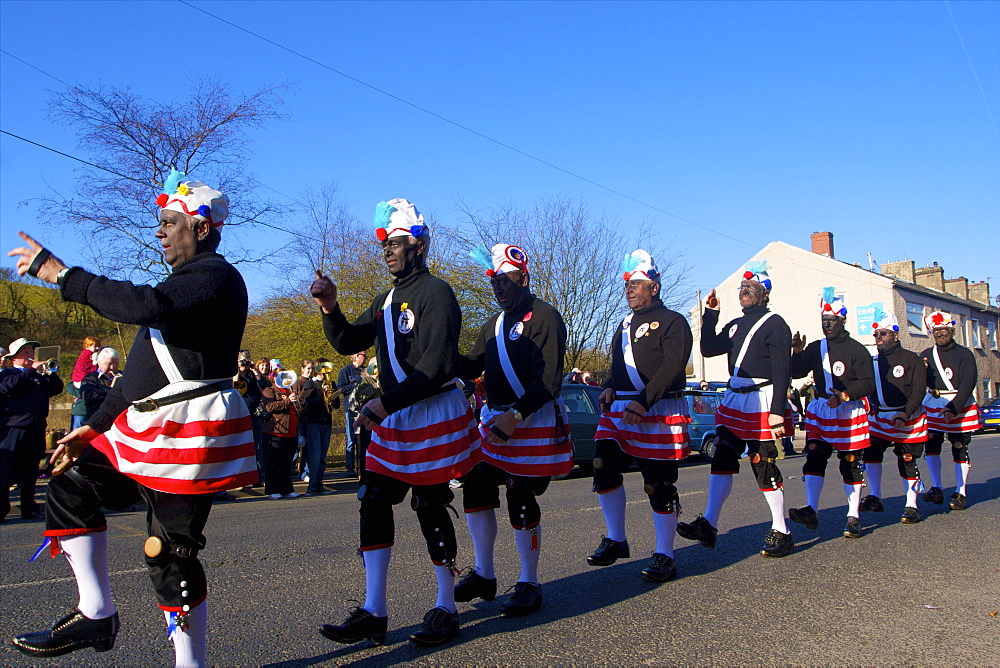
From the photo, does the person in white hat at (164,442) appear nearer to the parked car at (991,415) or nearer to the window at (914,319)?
the parked car at (991,415)

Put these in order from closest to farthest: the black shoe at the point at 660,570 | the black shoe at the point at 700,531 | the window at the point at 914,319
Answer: the black shoe at the point at 660,570, the black shoe at the point at 700,531, the window at the point at 914,319

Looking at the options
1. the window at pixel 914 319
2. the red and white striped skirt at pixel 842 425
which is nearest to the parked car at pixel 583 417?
the red and white striped skirt at pixel 842 425

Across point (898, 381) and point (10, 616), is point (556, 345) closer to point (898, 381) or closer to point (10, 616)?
point (10, 616)

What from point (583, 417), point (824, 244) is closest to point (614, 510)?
point (583, 417)

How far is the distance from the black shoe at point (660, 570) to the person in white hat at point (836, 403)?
2.32m

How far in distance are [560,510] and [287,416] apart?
180 inches

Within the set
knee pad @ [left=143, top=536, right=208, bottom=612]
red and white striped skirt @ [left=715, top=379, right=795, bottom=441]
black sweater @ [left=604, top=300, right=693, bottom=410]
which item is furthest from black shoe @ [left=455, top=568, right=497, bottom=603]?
red and white striped skirt @ [left=715, top=379, right=795, bottom=441]

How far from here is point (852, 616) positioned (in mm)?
4461

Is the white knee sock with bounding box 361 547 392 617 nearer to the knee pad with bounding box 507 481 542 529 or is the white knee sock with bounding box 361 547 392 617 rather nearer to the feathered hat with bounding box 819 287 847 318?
the knee pad with bounding box 507 481 542 529

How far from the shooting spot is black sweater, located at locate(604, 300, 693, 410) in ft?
17.6

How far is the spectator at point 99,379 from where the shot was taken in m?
9.55

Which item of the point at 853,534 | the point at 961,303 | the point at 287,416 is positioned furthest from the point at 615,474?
the point at 961,303

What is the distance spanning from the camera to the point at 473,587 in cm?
451

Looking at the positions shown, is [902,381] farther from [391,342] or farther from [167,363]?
[167,363]
